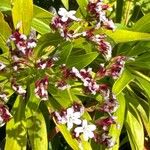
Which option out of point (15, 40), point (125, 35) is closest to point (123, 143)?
point (125, 35)

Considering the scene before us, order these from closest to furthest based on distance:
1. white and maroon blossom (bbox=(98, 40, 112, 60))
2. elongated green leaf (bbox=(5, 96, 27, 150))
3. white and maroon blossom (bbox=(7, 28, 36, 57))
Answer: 1. white and maroon blossom (bbox=(7, 28, 36, 57))
2. white and maroon blossom (bbox=(98, 40, 112, 60))
3. elongated green leaf (bbox=(5, 96, 27, 150))

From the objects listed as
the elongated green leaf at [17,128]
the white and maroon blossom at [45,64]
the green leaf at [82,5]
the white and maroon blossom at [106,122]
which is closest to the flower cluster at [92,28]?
the white and maroon blossom at [45,64]

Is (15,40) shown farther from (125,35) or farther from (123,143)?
(123,143)

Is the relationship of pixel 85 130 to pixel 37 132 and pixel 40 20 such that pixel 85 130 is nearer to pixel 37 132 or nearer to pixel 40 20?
pixel 37 132

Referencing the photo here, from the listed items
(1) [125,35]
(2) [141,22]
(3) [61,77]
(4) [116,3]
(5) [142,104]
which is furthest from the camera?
(4) [116,3]

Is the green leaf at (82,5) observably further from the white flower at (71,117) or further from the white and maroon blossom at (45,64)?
the white flower at (71,117)

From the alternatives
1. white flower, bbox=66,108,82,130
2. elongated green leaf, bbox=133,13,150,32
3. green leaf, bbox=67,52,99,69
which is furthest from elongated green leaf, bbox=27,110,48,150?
elongated green leaf, bbox=133,13,150,32

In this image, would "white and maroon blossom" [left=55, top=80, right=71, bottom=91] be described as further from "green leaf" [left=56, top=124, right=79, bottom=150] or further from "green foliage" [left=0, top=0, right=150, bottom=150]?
"green leaf" [left=56, top=124, right=79, bottom=150]
